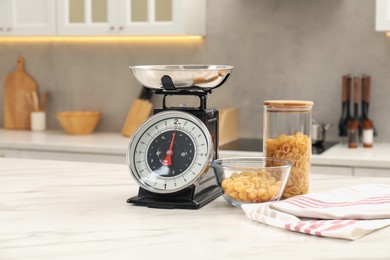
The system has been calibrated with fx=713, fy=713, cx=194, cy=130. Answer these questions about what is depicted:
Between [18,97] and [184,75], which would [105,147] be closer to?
[18,97]

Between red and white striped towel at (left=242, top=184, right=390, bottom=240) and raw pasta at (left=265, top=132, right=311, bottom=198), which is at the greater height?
raw pasta at (left=265, top=132, right=311, bottom=198)

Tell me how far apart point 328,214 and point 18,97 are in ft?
11.8

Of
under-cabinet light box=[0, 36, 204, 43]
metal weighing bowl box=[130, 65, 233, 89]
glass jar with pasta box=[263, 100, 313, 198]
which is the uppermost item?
under-cabinet light box=[0, 36, 204, 43]

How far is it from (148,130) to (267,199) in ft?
1.09

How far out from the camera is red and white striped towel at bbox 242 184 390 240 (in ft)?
4.50

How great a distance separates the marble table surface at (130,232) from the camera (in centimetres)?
126

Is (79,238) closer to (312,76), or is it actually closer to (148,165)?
(148,165)

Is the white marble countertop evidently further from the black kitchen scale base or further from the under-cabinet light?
the black kitchen scale base

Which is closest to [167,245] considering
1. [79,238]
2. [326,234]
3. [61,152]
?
[79,238]

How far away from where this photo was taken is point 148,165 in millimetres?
1679

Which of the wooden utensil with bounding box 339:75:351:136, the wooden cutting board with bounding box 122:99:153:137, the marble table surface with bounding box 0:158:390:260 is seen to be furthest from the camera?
the wooden cutting board with bounding box 122:99:153:137

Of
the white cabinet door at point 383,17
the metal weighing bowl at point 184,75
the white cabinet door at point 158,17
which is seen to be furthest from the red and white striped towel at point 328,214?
the white cabinet door at point 158,17

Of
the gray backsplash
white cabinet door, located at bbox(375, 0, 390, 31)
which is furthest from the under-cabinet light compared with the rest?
white cabinet door, located at bbox(375, 0, 390, 31)

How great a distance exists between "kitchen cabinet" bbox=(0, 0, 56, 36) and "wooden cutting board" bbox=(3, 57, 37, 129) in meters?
0.43
